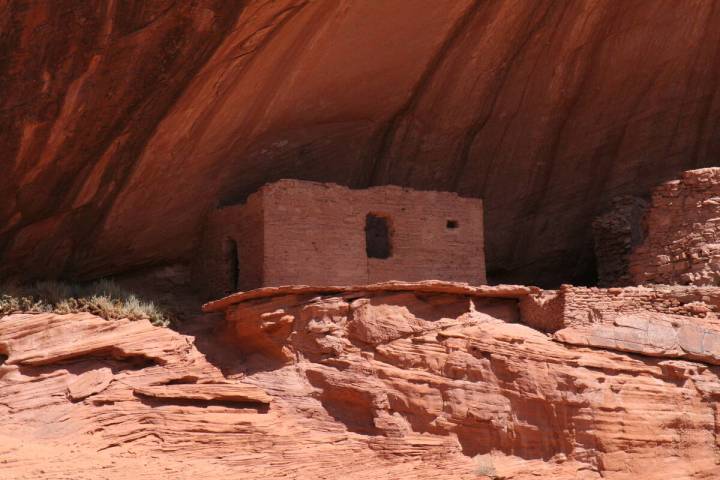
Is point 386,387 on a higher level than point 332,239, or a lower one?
lower

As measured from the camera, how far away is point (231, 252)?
587 inches

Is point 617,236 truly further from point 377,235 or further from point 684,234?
point 377,235

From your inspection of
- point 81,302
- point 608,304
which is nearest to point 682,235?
point 608,304

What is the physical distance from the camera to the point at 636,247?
48.9 feet

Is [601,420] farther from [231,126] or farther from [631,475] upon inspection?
[231,126]

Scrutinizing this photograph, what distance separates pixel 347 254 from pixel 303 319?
1914 mm

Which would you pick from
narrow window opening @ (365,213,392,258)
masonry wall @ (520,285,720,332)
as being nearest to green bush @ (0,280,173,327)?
narrow window opening @ (365,213,392,258)

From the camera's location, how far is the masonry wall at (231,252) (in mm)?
14156

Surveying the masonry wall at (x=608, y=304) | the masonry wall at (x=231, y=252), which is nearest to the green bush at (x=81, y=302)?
the masonry wall at (x=231, y=252)

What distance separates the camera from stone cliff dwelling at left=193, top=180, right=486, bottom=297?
14.0m

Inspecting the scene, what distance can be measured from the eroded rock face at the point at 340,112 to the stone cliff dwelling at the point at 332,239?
2.28 ft

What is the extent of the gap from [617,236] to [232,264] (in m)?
5.15

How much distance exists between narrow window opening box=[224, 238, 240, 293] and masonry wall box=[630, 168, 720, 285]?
4940 millimetres

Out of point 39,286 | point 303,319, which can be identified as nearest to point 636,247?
point 303,319
